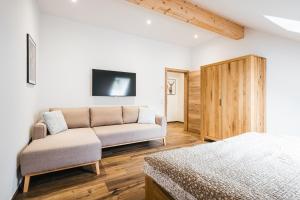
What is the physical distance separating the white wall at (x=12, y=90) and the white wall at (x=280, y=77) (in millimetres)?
4212

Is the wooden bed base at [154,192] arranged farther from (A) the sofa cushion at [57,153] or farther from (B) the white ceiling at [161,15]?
(B) the white ceiling at [161,15]

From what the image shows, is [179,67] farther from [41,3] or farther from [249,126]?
[41,3]

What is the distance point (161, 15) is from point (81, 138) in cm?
286

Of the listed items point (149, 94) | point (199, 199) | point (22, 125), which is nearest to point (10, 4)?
point (22, 125)

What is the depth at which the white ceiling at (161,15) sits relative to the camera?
2.09m

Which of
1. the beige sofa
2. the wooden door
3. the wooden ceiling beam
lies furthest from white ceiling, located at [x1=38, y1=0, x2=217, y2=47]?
the beige sofa

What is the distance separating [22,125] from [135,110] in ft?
7.37

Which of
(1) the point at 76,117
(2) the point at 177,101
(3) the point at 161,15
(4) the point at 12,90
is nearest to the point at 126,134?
(1) the point at 76,117

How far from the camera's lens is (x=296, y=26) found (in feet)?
7.15

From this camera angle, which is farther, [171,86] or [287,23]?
[171,86]

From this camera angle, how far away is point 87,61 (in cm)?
361

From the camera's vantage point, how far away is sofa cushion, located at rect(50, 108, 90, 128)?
309 centimetres

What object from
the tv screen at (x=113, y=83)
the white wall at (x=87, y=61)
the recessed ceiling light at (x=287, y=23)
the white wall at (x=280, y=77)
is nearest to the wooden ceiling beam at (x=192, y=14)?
the white wall at (x=280, y=77)

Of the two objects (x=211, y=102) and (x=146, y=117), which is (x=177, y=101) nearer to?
(x=211, y=102)
